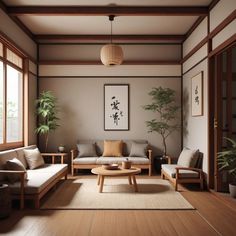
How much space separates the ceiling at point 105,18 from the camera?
194 inches

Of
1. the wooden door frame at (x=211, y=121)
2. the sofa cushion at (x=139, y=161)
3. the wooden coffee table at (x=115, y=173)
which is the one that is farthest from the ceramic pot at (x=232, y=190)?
the sofa cushion at (x=139, y=161)

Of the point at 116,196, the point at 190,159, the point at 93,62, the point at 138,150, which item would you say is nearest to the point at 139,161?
the point at 138,150

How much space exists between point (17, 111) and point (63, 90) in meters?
1.53

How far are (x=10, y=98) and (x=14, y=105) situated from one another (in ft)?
0.93

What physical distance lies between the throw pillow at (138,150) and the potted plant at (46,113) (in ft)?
6.26

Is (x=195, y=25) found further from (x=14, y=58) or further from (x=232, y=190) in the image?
(x=14, y=58)

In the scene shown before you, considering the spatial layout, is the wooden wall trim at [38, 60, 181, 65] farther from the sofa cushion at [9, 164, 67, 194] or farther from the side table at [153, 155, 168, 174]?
the sofa cushion at [9, 164, 67, 194]

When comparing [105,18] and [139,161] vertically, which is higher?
[105,18]

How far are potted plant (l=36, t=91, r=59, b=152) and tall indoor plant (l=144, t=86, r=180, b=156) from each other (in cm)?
222

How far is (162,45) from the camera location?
286 inches

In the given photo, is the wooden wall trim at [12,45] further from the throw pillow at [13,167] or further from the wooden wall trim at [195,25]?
the wooden wall trim at [195,25]

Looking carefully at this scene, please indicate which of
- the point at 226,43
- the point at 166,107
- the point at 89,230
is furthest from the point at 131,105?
the point at 89,230

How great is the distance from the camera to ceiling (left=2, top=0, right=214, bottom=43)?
4938 millimetres

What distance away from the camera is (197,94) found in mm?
5832
